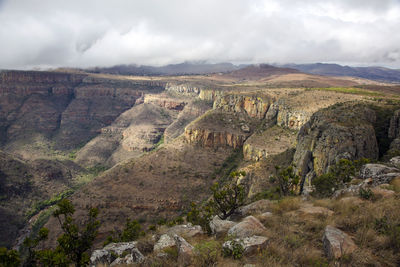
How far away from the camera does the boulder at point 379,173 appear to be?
13836 mm

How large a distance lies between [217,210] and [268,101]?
50873 mm

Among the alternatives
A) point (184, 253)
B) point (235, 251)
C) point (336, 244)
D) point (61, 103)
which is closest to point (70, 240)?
point (184, 253)

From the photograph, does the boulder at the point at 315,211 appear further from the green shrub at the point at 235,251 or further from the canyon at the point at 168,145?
the canyon at the point at 168,145

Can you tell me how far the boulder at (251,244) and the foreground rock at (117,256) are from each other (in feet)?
13.4

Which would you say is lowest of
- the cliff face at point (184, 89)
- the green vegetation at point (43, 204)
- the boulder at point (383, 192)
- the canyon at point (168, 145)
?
the green vegetation at point (43, 204)

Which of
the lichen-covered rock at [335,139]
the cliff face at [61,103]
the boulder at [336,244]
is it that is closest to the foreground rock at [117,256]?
the boulder at [336,244]

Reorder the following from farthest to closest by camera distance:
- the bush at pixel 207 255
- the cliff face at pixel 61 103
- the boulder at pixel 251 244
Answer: the cliff face at pixel 61 103 → the boulder at pixel 251 244 → the bush at pixel 207 255

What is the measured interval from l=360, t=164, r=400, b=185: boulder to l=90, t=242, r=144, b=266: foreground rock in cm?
1398

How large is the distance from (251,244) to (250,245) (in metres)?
0.07

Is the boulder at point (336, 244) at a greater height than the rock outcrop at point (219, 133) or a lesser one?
greater

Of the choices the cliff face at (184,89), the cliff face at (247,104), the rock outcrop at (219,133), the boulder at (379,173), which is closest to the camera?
the boulder at (379,173)

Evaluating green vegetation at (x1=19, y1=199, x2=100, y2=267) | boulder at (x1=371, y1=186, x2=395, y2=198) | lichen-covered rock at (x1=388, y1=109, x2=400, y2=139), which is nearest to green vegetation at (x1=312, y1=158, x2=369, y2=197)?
boulder at (x1=371, y1=186, x2=395, y2=198)

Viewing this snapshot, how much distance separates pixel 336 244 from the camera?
768cm

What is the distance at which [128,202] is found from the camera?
42.6 meters
